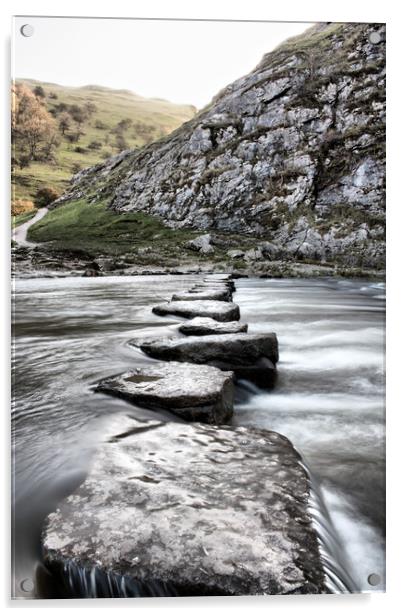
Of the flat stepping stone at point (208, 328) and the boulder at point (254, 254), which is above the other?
the boulder at point (254, 254)

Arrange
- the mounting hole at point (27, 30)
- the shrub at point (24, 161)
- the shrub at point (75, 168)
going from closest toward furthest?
the mounting hole at point (27, 30) < the shrub at point (24, 161) < the shrub at point (75, 168)

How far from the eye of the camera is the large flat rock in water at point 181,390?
7.14ft

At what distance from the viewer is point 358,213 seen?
11.2ft

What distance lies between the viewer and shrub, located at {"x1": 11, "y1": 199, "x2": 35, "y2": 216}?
2748mm

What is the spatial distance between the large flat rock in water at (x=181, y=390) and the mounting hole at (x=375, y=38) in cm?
227

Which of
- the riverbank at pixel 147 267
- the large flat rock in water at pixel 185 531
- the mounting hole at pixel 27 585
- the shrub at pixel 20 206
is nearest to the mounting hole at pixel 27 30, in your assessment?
the shrub at pixel 20 206

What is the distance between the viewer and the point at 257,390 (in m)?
2.76

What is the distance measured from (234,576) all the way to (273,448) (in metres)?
0.60

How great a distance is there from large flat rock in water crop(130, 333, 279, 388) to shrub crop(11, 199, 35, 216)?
1115mm

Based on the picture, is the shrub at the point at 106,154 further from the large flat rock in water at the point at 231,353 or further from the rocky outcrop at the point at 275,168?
the large flat rock in water at the point at 231,353

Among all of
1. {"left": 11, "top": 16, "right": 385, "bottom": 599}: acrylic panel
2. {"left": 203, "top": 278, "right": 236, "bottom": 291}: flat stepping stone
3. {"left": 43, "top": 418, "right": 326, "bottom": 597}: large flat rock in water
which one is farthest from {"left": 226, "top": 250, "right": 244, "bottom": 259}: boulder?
{"left": 43, "top": 418, "right": 326, "bottom": 597}: large flat rock in water

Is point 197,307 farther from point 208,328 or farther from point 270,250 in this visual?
point 270,250
